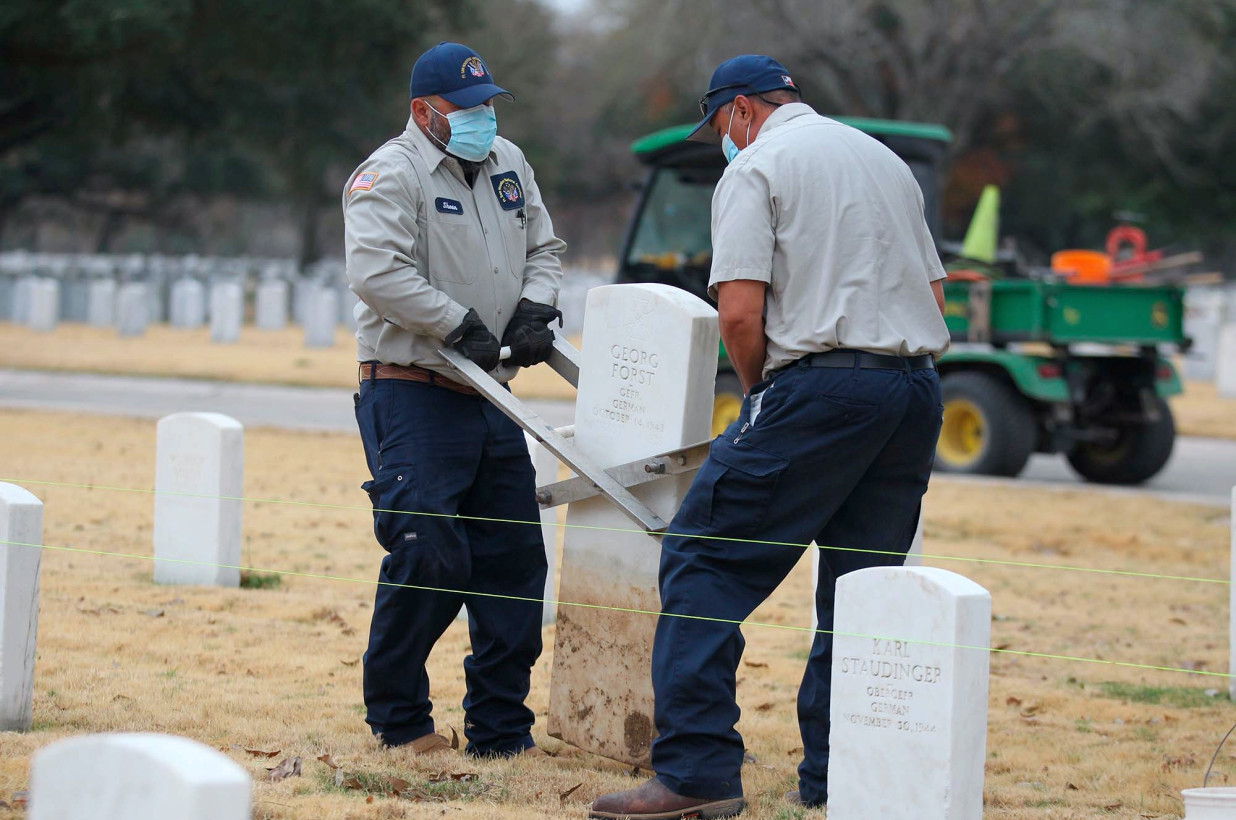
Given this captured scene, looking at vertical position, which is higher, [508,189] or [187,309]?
[187,309]

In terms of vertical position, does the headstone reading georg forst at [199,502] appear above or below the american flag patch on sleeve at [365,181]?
below

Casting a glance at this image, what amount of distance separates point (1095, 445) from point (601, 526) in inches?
365

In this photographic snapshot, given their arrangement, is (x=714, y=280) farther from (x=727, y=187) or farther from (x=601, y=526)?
(x=601, y=526)

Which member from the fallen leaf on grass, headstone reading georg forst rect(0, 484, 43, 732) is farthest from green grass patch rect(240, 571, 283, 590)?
the fallen leaf on grass

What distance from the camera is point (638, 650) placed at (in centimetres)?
450

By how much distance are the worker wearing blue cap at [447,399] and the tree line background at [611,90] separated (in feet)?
26.1

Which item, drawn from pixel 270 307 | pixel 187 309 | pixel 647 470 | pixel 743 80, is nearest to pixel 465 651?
pixel 647 470

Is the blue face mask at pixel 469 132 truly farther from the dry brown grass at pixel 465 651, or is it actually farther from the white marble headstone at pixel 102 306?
the white marble headstone at pixel 102 306

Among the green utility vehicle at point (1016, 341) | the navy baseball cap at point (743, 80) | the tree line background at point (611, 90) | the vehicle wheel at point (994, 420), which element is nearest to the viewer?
the navy baseball cap at point (743, 80)

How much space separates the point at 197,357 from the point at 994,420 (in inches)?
530

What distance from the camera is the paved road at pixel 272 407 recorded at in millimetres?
12883

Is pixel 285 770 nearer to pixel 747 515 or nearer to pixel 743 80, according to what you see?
pixel 747 515

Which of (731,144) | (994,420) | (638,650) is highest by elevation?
(731,144)

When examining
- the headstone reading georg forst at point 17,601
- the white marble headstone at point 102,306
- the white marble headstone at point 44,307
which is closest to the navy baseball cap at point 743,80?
the headstone reading georg forst at point 17,601
